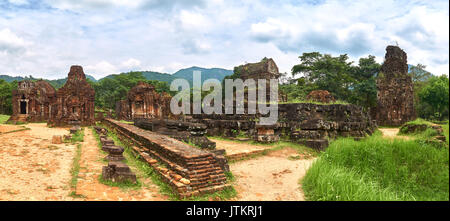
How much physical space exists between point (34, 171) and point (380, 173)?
25.6 ft

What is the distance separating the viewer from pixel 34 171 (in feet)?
16.8

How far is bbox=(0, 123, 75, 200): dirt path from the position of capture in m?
3.88

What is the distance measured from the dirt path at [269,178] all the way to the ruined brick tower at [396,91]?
50.0 feet

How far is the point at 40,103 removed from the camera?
21859mm

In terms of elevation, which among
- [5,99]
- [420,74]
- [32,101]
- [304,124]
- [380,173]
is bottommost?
[380,173]

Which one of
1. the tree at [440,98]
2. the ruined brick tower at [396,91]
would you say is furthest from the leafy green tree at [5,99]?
the ruined brick tower at [396,91]

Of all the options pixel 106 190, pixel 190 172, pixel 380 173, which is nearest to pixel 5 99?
pixel 106 190

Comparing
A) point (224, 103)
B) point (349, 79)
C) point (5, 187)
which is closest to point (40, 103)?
point (224, 103)

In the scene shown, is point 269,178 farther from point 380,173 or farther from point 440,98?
point 440,98

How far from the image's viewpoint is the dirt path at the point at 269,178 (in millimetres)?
4488

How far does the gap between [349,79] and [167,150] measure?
2624cm

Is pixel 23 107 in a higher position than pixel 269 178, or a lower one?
higher

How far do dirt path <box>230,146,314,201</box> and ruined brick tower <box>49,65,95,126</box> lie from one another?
14.9 metres

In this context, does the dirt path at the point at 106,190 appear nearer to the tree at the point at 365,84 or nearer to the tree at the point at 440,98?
the tree at the point at 440,98
